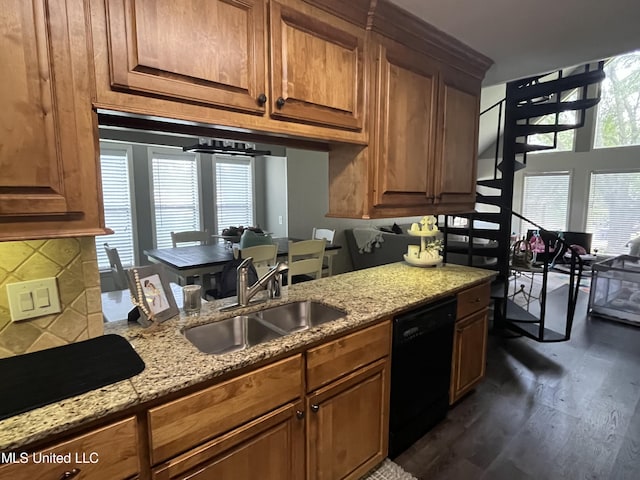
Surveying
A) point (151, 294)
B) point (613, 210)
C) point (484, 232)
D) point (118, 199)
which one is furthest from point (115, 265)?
point (613, 210)

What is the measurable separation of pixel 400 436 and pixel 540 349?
221 centimetres

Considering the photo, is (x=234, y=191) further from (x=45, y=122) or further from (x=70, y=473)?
(x=70, y=473)

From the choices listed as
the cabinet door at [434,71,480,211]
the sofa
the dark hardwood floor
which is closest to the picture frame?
the dark hardwood floor

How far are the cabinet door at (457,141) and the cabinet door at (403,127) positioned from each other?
103mm

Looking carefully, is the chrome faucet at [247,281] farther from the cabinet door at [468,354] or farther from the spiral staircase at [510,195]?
the spiral staircase at [510,195]

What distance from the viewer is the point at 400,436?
6.47ft

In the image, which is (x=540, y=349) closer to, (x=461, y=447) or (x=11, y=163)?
(x=461, y=447)

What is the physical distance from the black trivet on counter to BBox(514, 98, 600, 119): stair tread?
14.3 feet

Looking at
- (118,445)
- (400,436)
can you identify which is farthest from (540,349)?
(118,445)

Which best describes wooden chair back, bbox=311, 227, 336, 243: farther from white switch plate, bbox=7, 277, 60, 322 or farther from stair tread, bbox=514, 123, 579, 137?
white switch plate, bbox=7, 277, 60, 322

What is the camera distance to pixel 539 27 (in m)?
1.96

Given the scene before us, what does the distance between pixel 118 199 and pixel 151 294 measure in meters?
4.01

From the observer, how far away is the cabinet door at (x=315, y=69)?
1.42 meters

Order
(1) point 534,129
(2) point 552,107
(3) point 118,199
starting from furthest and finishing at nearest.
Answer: (3) point 118,199 → (1) point 534,129 → (2) point 552,107
